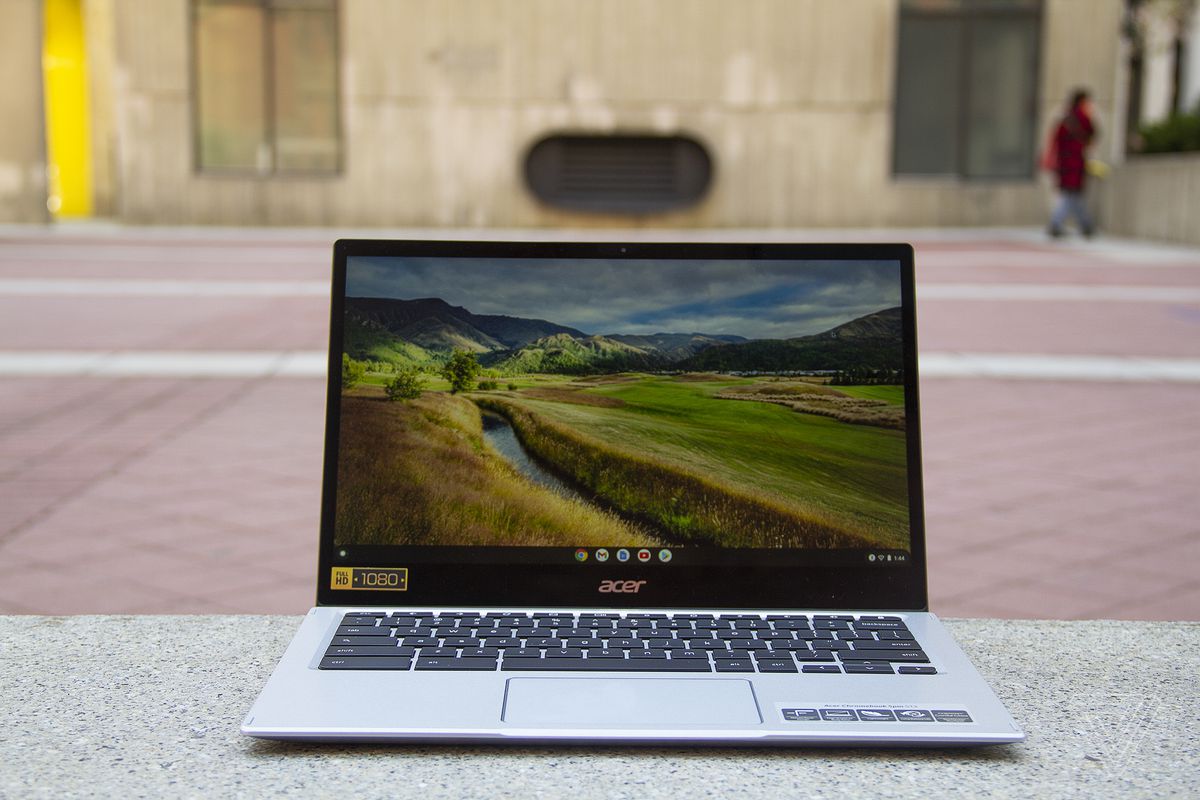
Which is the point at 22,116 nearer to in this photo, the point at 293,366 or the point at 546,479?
the point at 293,366

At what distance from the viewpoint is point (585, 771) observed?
5.13 ft

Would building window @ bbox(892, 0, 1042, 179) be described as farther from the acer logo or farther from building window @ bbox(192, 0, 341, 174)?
the acer logo

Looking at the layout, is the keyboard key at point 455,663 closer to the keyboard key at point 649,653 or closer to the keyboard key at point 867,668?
the keyboard key at point 649,653

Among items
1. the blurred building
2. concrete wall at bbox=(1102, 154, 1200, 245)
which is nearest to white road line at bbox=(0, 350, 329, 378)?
the blurred building

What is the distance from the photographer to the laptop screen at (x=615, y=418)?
1.96 meters

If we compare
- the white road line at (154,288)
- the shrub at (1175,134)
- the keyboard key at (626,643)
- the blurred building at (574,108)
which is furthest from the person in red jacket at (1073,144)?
the keyboard key at (626,643)

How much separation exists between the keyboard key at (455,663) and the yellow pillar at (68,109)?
79.5 feet

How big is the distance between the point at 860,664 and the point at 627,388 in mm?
494

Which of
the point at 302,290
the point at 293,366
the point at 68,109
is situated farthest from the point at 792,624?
the point at 68,109

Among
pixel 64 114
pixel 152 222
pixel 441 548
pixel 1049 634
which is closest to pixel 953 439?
pixel 1049 634

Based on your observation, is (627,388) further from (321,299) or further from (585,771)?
(321,299)

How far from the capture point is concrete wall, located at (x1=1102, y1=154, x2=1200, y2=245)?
18172mm

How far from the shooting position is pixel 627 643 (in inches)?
72.1

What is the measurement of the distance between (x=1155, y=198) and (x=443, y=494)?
1903 centimetres
